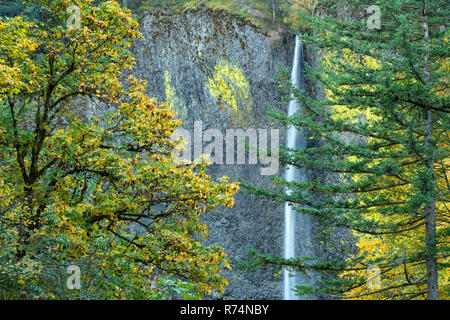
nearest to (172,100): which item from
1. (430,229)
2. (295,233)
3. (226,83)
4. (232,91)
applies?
(226,83)

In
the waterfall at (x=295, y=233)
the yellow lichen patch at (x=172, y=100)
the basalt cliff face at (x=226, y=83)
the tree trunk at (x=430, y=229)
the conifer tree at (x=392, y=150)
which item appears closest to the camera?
the conifer tree at (x=392, y=150)

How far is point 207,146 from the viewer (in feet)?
89.3

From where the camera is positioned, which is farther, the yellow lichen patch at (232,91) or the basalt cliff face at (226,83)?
the yellow lichen patch at (232,91)

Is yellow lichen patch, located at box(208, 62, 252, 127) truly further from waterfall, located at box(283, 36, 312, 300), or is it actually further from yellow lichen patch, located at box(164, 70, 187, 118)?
waterfall, located at box(283, 36, 312, 300)

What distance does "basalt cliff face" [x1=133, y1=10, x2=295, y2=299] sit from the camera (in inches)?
974

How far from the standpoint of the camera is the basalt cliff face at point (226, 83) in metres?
24.8

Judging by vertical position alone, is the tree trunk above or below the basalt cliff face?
below

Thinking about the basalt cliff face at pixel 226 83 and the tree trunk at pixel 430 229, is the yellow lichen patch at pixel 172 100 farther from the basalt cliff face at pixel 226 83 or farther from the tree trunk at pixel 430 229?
the tree trunk at pixel 430 229

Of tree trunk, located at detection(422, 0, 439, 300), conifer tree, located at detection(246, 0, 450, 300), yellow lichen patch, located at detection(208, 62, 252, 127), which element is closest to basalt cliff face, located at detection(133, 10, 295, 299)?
yellow lichen patch, located at detection(208, 62, 252, 127)

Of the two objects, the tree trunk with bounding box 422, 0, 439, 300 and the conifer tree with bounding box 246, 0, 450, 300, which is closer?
the conifer tree with bounding box 246, 0, 450, 300

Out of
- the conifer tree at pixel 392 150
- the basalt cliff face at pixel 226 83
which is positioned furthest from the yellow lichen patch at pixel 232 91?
the conifer tree at pixel 392 150

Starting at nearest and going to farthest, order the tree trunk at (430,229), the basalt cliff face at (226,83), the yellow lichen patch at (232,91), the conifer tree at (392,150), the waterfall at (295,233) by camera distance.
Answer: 1. the conifer tree at (392,150)
2. the tree trunk at (430,229)
3. the waterfall at (295,233)
4. the basalt cliff face at (226,83)
5. the yellow lichen patch at (232,91)

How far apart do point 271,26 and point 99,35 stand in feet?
66.6
